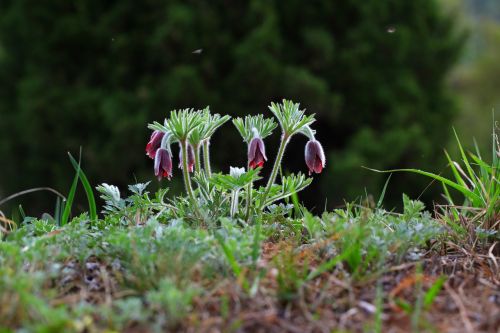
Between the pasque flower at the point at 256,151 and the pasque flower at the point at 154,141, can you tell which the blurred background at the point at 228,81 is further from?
Answer: the pasque flower at the point at 256,151

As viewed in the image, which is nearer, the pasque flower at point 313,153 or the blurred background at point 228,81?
the pasque flower at point 313,153

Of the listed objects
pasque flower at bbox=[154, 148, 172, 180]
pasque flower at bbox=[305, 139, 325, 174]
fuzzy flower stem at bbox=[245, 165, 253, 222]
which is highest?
pasque flower at bbox=[154, 148, 172, 180]

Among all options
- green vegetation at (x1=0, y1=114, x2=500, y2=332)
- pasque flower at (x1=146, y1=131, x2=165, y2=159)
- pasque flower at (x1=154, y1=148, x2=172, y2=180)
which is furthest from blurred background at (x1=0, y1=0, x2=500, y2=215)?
green vegetation at (x1=0, y1=114, x2=500, y2=332)

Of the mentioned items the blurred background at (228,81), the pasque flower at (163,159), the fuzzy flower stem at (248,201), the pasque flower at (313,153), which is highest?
the pasque flower at (163,159)

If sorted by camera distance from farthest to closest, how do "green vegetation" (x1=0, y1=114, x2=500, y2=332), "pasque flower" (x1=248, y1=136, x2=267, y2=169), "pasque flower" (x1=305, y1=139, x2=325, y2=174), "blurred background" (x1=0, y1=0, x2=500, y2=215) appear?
"blurred background" (x1=0, y1=0, x2=500, y2=215)
"pasque flower" (x1=305, y1=139, x2=325, y2=174)
"pasque flower" (x1=248, y1=136, x2=267, y2=169)
"green vegetation" (x1=0, y1=114, x2=500, y2=332)

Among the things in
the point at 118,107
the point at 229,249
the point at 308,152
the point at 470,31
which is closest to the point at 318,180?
the point at 118,107

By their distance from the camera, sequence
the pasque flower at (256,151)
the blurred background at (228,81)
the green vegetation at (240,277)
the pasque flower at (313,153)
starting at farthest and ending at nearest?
the blurred background at (228,81) → the pasque flower at (313,153) → the pasque flower at (256,151) → the green vegetation at (240,277)

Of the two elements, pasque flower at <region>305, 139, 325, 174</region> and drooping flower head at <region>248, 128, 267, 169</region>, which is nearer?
drooping flower head at <region>248, 128, 267, 169</region>

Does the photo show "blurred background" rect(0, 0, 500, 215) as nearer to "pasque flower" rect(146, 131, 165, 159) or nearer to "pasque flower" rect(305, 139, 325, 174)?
"pasque flower" rect(146, 131, 165, 159)

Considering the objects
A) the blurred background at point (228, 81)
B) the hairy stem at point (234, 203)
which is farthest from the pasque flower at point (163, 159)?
the blurred background at point (228, 81)

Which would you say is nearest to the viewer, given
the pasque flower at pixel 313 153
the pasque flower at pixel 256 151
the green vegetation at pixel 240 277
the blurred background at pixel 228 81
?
the green vegetation at pixel 240 277
